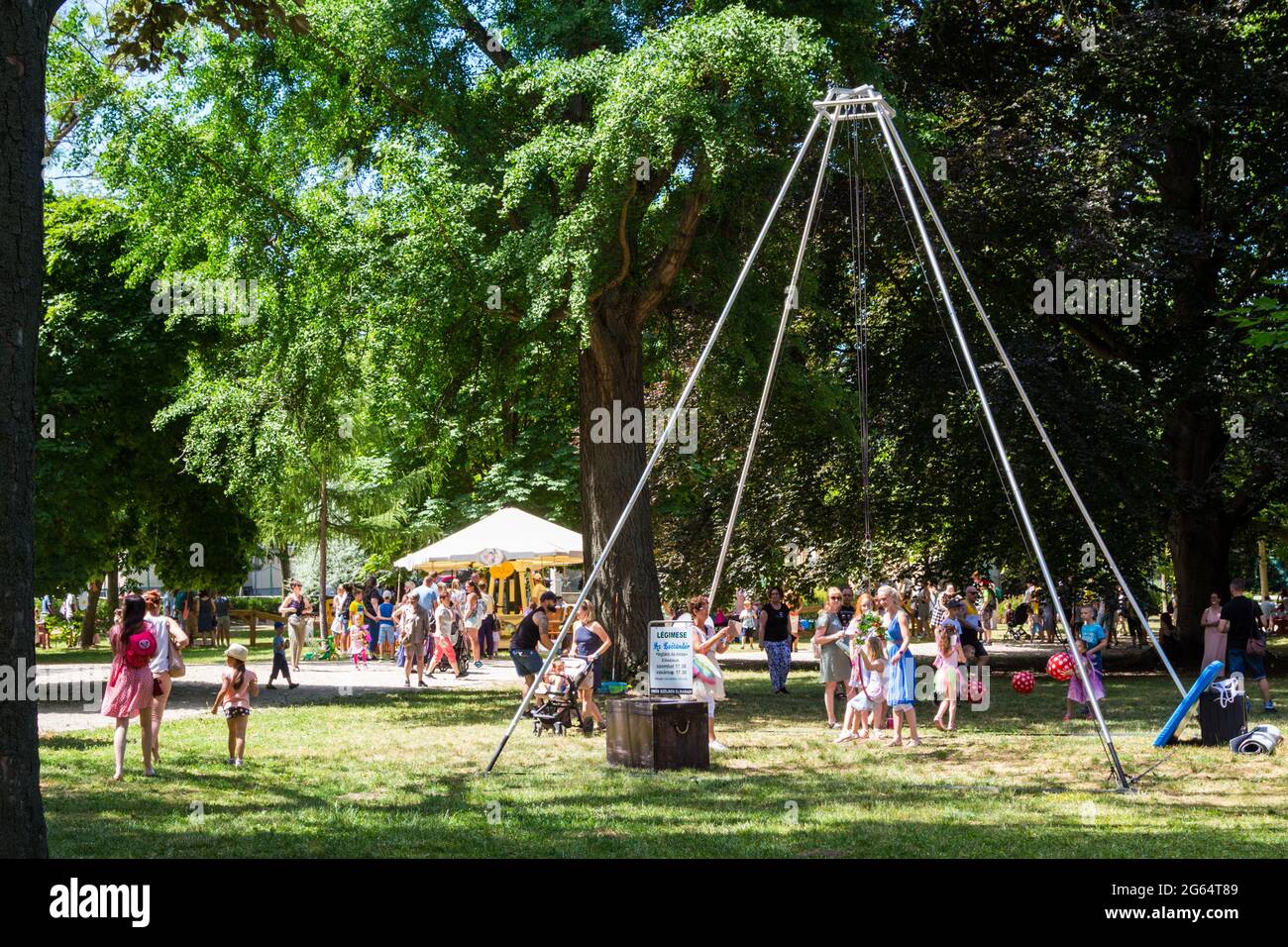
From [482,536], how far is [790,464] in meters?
7.21

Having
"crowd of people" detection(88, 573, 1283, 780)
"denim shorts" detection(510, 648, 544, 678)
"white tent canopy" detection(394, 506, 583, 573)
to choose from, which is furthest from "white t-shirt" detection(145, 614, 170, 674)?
"white tent canopy" detection(394, 506, 583, 573)

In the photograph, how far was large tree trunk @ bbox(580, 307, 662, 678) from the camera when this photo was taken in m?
20.4

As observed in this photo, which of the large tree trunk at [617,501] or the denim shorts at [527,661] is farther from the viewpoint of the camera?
the large tree trunk at [617,501]

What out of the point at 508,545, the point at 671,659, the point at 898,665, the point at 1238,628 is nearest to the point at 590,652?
the point at 671,659

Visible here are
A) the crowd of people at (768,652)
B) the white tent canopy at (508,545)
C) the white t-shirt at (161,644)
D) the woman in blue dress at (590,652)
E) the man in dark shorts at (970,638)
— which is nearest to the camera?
the crowd of people at (768,652)

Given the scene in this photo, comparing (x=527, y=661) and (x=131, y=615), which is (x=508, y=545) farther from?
(x=131, y=615)

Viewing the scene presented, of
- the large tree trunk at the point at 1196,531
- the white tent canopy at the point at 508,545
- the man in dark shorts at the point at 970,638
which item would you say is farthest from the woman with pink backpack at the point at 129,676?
the large tree trunk at the point at 1196,531

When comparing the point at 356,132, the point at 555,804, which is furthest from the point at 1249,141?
the point at 555,804

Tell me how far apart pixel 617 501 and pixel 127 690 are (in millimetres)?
→ 9180

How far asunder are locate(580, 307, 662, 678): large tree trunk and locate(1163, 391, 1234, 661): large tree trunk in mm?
12867

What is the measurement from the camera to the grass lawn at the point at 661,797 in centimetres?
926

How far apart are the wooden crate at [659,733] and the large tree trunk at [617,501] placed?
22.4ft

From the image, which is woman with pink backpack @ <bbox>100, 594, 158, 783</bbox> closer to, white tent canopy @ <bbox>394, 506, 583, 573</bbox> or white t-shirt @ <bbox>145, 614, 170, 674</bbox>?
white t-shirt @ <bbox>145, 614, 170, 674</bbox>

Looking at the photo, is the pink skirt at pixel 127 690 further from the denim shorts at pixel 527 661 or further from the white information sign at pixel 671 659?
the denim shorts at pixel 527 661
